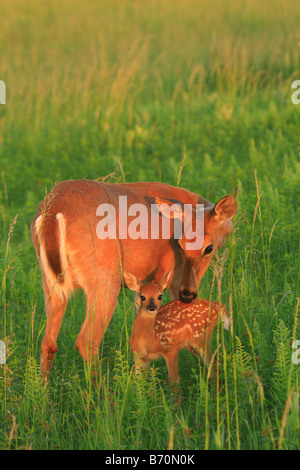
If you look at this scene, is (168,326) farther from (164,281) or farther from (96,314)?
(96,314)

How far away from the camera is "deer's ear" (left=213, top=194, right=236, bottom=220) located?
15.8ft

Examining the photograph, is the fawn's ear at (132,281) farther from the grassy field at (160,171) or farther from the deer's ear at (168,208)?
the deer's ear at (168,208)

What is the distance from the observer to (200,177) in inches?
318

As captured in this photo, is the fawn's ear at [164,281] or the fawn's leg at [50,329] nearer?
the fawn's leg at [50,329]

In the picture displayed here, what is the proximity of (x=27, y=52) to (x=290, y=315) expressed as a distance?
12.1 m

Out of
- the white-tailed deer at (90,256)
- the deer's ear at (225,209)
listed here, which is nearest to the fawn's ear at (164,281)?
the white-tailed deer at (90,256)

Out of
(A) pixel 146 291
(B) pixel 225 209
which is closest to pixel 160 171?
(B) pixel 225 209

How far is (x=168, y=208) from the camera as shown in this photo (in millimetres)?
4781

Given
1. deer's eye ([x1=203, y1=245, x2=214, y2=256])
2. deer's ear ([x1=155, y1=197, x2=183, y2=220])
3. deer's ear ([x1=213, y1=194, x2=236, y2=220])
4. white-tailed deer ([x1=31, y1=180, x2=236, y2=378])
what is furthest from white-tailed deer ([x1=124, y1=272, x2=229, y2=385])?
deer's ear ([x1=213, y1=194, x2=236, y2=220])

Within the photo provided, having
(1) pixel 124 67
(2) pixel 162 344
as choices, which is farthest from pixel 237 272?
(1) pixel 124 67

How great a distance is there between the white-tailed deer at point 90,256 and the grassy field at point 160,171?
0.15 metres

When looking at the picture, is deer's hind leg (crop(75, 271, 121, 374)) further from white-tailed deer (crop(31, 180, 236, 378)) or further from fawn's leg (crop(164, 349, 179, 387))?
fawn's leg (crop(164, 349, 179, 387))

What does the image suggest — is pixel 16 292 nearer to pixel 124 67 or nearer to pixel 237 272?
pixel 237 272

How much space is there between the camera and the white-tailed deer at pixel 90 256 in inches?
172
